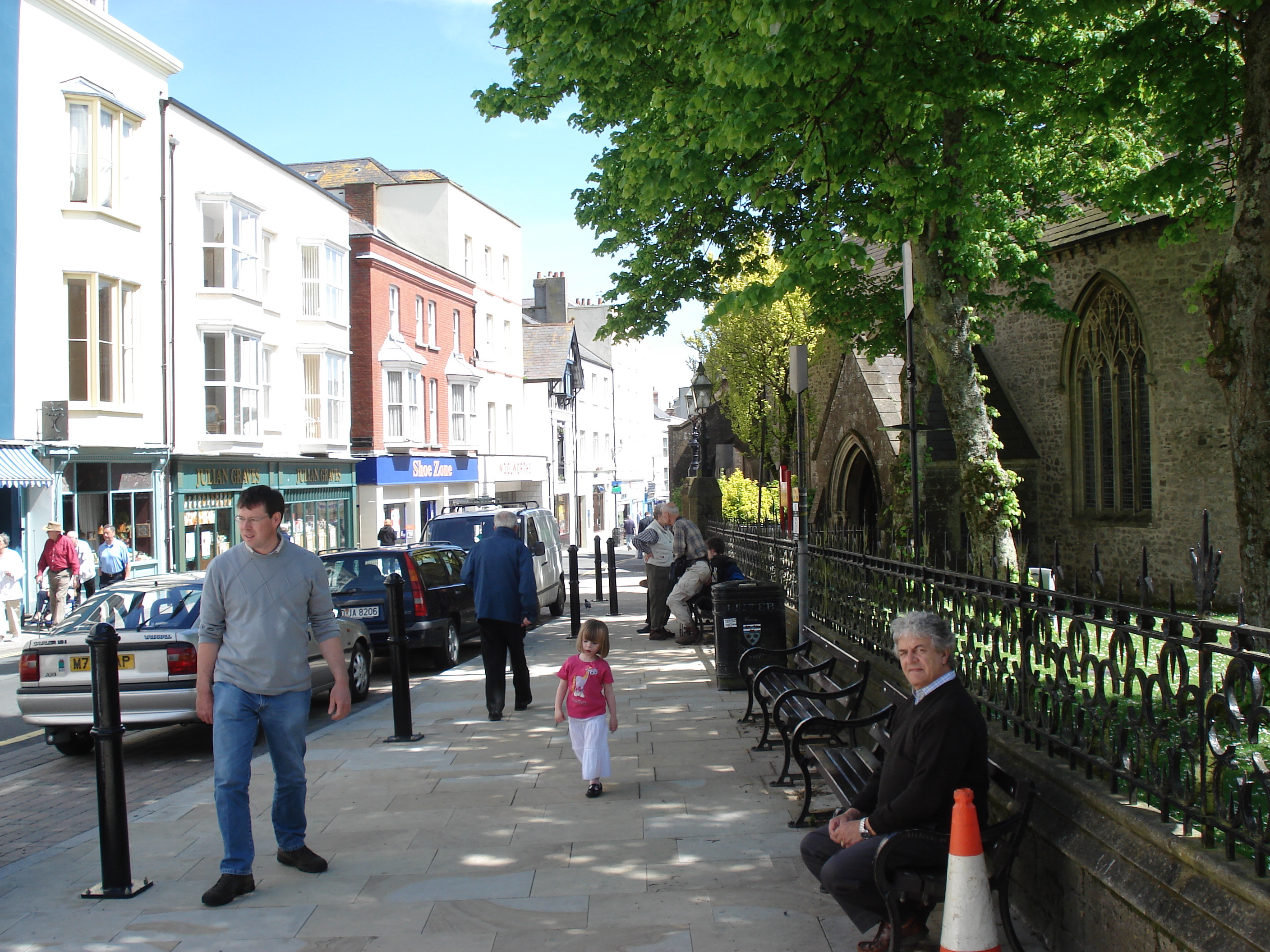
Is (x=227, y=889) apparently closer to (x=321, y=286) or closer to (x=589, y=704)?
(x=589, y=704)

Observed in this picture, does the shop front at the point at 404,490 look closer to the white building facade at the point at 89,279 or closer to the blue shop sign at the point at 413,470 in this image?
the blue shop sign at the point at 413,470

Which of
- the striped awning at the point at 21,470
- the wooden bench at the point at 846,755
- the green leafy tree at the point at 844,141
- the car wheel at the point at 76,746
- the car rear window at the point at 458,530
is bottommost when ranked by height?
the car wheel at the point at 76,746

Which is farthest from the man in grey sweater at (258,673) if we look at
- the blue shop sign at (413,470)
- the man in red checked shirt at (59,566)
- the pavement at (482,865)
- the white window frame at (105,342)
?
the blue shop sign at (413,470)

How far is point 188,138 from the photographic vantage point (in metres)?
24.2

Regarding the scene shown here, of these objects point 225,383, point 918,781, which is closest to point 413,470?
point 225,383

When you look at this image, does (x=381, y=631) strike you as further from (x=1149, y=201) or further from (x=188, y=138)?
(x=188, y=138)

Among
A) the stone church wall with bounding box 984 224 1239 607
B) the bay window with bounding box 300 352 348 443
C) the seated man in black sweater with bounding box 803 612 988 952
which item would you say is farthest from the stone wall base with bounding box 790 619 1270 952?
the bay window with bounding box 300 352 348 443

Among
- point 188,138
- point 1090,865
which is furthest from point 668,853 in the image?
point 188,138

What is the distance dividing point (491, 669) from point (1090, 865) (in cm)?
614

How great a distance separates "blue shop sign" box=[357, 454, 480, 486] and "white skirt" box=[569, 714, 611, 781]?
93.6 ft

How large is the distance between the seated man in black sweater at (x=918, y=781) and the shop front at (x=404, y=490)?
2633cm

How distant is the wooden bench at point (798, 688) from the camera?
619cm

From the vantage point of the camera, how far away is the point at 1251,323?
18.4ft

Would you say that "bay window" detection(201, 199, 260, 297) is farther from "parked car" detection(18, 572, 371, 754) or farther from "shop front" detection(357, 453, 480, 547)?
"parked car" detection(18, 572, 371, 754)
